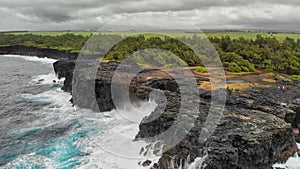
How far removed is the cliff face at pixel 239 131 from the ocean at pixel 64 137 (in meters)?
1.43

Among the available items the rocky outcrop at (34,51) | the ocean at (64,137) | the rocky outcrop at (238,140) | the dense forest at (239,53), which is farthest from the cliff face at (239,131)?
the rocky outcrop at (34,51)

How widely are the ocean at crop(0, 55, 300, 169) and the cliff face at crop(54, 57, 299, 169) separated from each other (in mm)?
1427

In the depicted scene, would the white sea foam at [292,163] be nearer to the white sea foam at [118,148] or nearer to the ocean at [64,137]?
the ocean at [64,137]

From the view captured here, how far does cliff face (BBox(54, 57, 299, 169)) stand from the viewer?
2128cm

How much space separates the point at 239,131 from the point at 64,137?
21458mm

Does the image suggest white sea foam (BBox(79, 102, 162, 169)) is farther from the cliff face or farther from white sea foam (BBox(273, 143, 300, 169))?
Answer: white sea foam (BBox(273, 143, 300, 169))

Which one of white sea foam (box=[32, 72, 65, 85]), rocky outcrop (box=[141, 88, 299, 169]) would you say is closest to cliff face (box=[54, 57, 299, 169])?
rocky outcrop (box=[141, 88, 299, 169])

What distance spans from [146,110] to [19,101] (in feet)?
88.9

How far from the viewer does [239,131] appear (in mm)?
23109

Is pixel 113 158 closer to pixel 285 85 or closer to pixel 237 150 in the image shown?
pixel 237 150

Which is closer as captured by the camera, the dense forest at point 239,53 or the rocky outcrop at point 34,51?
the dense forest at point 239,53

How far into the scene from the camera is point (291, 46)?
70688 mm

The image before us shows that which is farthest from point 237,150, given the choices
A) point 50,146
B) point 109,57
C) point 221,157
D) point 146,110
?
point 109,57

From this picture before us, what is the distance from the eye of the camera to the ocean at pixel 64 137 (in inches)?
1033
